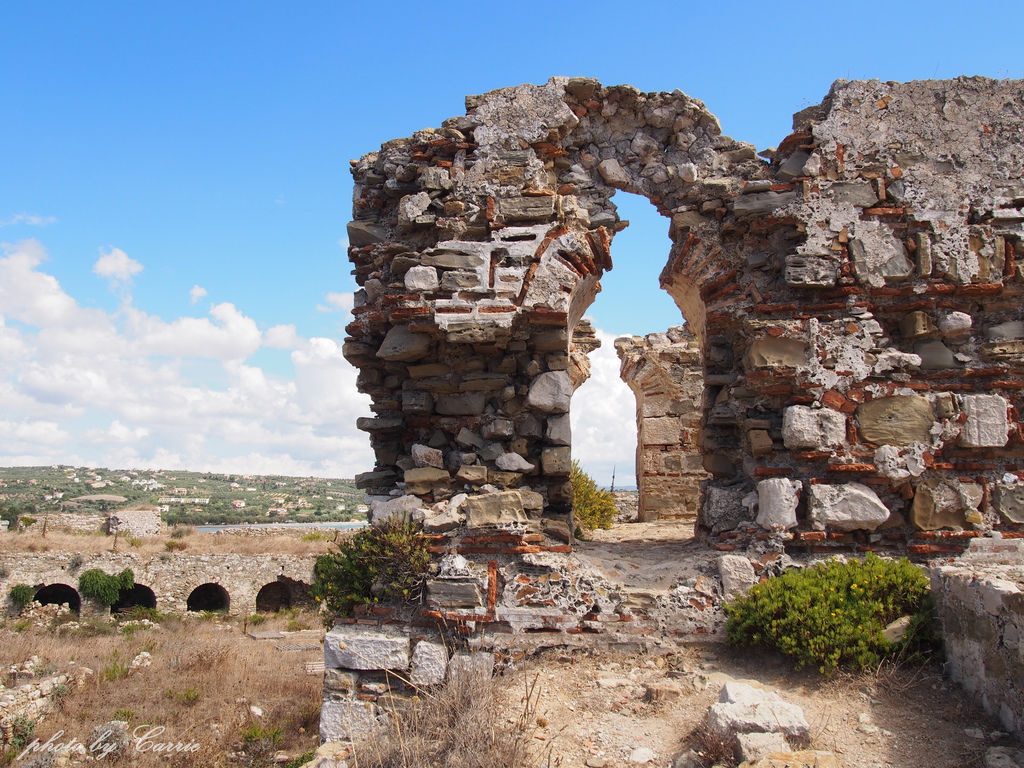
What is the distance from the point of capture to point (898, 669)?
13.1 feet

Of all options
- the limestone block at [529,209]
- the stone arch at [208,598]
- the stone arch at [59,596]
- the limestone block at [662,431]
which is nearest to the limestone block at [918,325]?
the limestone block at [529,209]

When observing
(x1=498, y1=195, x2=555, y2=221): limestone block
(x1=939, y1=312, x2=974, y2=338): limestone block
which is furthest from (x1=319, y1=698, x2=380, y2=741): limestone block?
(x1=939, y1=312, x2=974, y2=338): limestone block

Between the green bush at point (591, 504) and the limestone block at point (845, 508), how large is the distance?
5.93 meters

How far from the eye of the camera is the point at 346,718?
465 cm

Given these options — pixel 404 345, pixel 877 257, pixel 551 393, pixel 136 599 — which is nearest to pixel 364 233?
pixel 404 345

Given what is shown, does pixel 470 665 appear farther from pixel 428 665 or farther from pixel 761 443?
pixel 761 443

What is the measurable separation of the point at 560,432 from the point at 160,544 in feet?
70.9

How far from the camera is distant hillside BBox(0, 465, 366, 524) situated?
49.9 m

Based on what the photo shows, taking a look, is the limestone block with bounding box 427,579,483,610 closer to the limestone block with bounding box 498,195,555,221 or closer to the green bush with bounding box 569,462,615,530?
the limestone block with bounding box 498,195,555,221

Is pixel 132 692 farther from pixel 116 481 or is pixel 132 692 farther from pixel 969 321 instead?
pixel 116 481

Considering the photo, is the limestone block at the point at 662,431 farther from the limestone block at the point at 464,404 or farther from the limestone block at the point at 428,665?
the limestone block at the point at 428,665

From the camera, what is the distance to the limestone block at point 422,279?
18.2ft

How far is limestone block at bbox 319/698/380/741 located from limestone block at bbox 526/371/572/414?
2522 millimetres

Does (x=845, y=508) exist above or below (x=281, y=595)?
above
